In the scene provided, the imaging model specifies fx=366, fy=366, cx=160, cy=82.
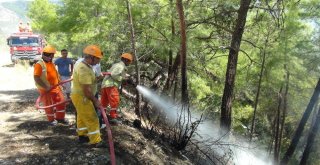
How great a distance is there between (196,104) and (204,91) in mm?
1112

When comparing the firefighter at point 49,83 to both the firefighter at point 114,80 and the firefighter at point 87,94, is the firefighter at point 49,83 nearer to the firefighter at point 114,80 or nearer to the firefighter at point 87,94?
the firefighter at point 114,80

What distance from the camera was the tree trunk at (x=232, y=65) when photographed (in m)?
9.35

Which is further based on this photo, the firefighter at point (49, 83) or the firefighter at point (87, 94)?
the firefighter at point (49, 83)

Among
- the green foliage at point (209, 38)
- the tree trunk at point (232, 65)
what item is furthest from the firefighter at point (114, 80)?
the tree trunk at point (232, 65)

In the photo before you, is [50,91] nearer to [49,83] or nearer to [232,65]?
[49,83]

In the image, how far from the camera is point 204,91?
16297mm

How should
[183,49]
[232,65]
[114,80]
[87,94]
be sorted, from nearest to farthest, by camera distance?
[87,94], [114,80], [183,49], [232,65]

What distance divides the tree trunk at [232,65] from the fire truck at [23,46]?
20.0 meters

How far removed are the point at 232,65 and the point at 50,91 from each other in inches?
185

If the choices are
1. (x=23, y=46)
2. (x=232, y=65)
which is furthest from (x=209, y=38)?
(x=23, y=46)

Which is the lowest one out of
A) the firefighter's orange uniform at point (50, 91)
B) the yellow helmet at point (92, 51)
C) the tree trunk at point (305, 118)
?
the tree trunk at point (305, 118)

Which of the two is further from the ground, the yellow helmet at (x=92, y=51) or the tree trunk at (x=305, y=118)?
the yellow helmet at (x=92, y=51)

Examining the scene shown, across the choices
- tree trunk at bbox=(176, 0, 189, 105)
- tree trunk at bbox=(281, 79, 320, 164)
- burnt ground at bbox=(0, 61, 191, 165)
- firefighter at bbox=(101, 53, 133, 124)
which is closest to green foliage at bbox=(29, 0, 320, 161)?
tree trunk at bbox=(176, 0, 189, 105)

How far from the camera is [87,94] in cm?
599
